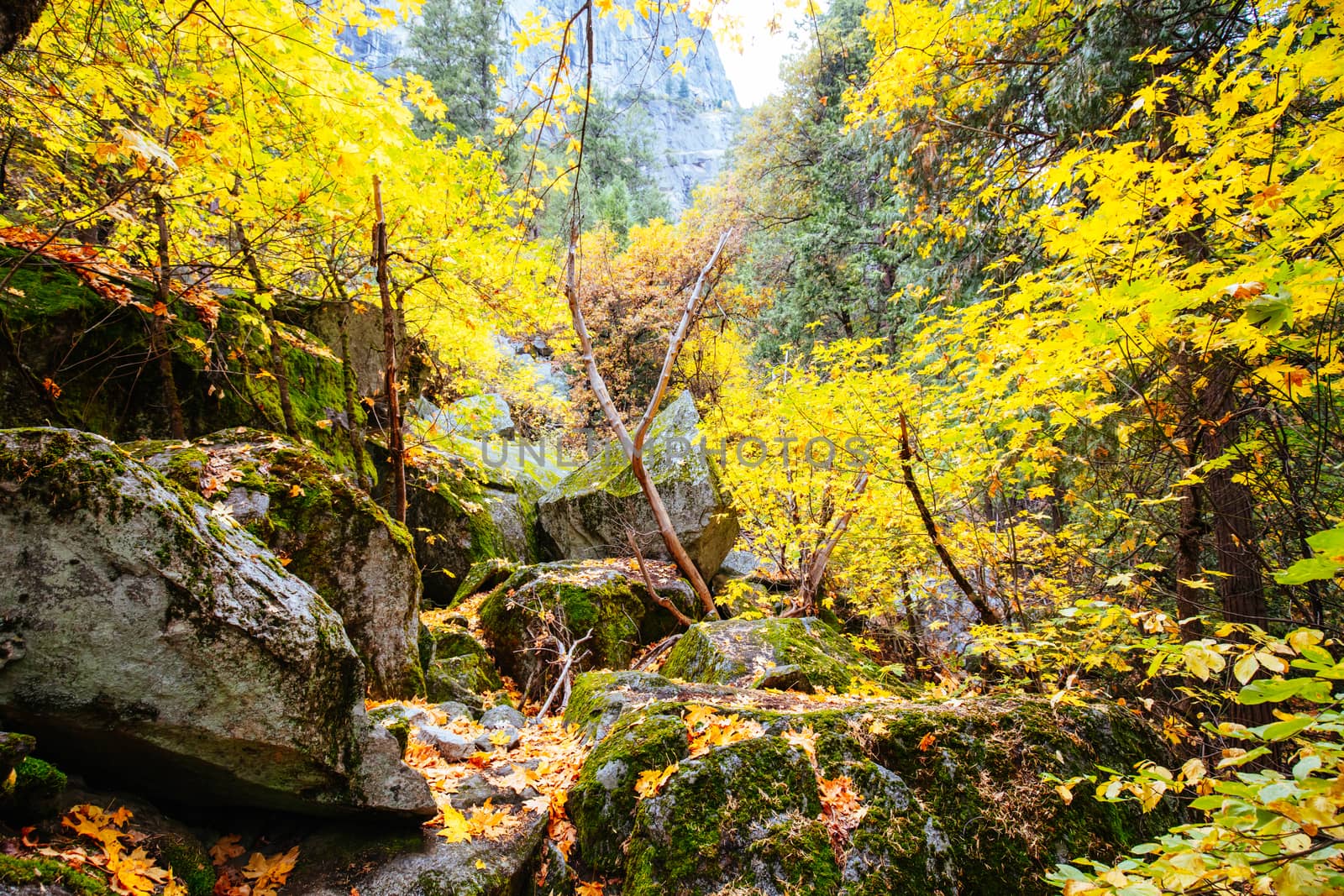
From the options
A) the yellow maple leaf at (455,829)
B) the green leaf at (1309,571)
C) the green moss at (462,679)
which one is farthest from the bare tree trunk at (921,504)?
the green moss at (462,679)

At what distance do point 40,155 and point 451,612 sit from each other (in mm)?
5201

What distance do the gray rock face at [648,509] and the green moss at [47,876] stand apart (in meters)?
6.54

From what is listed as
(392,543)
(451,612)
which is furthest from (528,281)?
(451,612)

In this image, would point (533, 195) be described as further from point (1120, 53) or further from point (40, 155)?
point (1120, 53)

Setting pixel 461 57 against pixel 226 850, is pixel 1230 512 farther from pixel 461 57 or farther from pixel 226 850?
pixel 461 57

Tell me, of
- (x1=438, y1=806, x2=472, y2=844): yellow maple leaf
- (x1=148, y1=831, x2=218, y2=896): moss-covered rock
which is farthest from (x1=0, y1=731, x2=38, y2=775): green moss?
(x1=438, y1=806, x2=472, y2=844): yellow maple leaf

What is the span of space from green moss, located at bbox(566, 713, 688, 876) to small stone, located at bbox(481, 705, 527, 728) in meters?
1.63

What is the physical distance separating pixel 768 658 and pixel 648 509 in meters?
4.66

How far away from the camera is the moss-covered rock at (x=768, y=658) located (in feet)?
12.2

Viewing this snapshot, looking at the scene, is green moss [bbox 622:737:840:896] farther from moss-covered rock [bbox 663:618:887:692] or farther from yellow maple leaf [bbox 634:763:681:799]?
moss-covered rock [bbox 663:618:887:692]

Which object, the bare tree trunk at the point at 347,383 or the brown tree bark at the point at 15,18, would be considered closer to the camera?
the brown tree bark at the point at 15,18

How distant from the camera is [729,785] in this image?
1974 millimetres

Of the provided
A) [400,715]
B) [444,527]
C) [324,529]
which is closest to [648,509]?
[444,527]

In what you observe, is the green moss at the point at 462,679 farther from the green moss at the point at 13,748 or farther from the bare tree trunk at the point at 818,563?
the bare tree trunk at the point at 818,563
